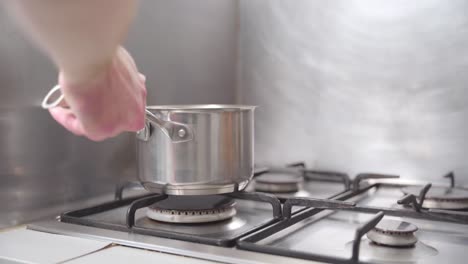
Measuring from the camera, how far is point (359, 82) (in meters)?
1.30

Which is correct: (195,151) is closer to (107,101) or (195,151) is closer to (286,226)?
(286,226)

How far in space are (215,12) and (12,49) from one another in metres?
0.58

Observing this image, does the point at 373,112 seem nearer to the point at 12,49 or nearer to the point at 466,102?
the point at 466,102

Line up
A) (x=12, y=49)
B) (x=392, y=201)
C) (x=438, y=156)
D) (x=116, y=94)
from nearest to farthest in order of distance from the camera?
(x=116, y=94) → (x=12, y=49) → (x=392, y=201) → (x=438, y=156)

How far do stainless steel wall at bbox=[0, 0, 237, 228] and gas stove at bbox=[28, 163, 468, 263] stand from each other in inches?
3.2

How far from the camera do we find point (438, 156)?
4.00 feet

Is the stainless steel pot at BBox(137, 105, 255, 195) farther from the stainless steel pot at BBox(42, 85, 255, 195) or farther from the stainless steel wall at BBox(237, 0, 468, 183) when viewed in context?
the stainless steel wall at BBox(237, 0, 468, 183)

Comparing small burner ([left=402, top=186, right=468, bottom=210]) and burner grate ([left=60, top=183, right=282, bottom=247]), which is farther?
small burner ([left=402, top=186, right=468, bottom=210])

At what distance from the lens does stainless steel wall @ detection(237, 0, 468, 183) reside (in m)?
1.21

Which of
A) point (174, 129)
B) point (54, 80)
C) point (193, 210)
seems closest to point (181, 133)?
point (174, 129)

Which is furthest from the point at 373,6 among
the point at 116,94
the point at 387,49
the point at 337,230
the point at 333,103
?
the point at 116,94

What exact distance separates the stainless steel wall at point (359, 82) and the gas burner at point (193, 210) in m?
0.46

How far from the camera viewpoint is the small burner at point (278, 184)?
114cm

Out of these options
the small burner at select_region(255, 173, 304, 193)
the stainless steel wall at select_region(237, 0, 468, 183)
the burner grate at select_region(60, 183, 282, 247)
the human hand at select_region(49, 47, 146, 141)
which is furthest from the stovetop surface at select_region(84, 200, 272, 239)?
the stainless steel wall at select_region(237, 0, 468, 183)
